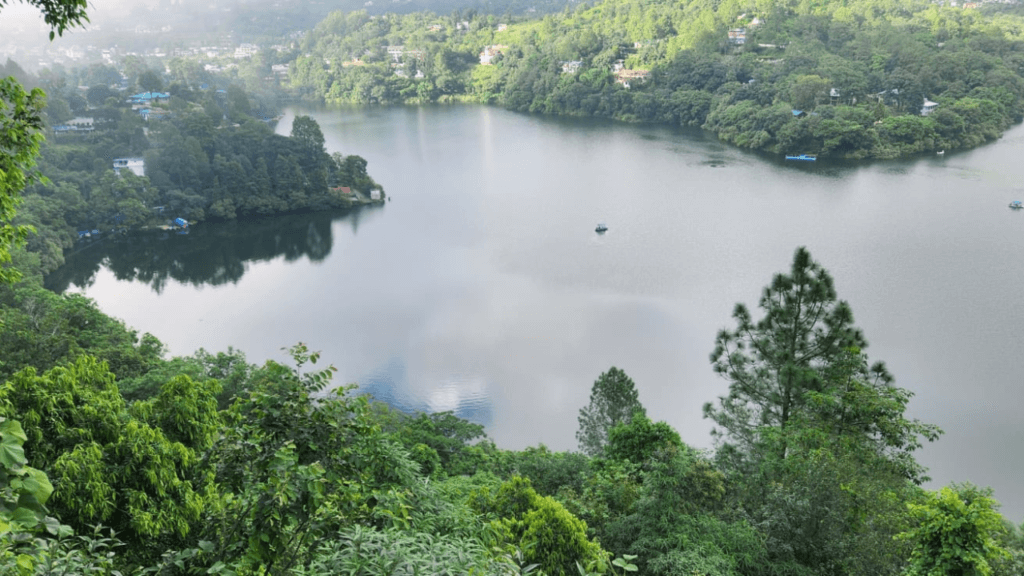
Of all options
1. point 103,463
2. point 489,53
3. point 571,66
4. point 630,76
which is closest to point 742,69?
point 630,76

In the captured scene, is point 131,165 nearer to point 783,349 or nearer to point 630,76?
point 783,349

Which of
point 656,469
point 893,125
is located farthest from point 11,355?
point 893,125

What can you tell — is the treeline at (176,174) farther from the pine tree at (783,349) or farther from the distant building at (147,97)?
the pine tree at (783,349)

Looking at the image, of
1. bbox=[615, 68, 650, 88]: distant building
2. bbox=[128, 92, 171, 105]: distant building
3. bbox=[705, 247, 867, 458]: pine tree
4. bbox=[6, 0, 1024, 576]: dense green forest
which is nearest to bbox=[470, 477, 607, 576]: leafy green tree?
bbox=[6, 0, 1024, 576]: dense green forest

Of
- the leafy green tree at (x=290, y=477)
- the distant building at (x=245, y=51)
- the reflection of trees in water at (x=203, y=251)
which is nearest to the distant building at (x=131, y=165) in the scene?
the reflection of trees in water at (x=203, y=251)

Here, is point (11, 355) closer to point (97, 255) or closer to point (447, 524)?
point (447, 524)

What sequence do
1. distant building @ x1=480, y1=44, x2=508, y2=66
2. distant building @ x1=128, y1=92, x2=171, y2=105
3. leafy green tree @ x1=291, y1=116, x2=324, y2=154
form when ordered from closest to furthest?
leafy green tree @ x1=291, y1=116, x2=324, y2=154, distant building @ x1=128, y1=92, x2=171, y2=105, distant building @ x1=480, y1=44, x2=508, y2=66

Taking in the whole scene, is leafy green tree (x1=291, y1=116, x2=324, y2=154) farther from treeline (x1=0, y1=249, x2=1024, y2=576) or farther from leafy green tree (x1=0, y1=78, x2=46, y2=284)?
leafy green tree (x1=0, y1=78, x2=46, y2=284)
